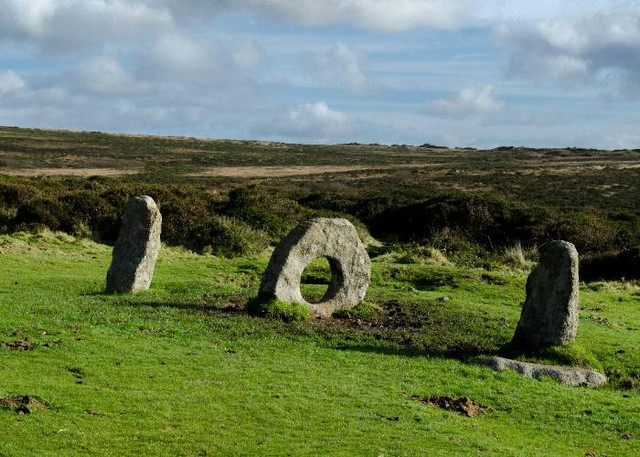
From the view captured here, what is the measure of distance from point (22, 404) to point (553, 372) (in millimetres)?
12004

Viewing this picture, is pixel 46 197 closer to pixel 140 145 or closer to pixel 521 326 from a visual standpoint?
pixel 521 326

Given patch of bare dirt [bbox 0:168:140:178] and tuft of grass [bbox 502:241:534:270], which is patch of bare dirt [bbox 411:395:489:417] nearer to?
tuft of grass [bbox 502:241:534:270]

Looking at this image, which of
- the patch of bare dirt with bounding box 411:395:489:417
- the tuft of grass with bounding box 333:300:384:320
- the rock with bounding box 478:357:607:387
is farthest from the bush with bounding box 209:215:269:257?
the patch of bare dirt with bounding box 411:395:489:417

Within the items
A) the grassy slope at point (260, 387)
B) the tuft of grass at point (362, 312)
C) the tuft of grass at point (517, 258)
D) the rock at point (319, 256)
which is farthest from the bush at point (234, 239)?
the tuft of grass at point (362, 312)

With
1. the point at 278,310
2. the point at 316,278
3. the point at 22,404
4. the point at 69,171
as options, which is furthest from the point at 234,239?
the point at 69,171

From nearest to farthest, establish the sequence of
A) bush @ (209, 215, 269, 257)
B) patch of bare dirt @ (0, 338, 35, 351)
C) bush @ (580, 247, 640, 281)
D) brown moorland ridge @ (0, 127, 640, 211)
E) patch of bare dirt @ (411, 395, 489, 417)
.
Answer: patch of bare dirt @ (411, 395, 489, 417) → patch of bare dirt @ (0, 338, 35, 351) → bush @ (580, 247, 640, 281) → bush @ (209, 215, 269, 257) → brown moorland ridge @ (0, 127, 640, 211)

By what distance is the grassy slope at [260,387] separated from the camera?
12578 mm

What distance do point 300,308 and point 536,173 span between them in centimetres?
→ 9135

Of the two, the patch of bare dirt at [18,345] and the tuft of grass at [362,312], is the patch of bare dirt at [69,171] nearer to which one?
the tuft of grass at [362,312]

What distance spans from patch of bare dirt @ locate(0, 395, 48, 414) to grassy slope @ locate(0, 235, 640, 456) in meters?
0.18

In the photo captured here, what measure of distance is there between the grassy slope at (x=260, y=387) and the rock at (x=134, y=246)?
3.18ft

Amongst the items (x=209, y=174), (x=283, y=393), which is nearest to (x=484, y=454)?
(x=283, y=393)

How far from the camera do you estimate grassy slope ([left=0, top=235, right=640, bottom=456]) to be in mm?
12578

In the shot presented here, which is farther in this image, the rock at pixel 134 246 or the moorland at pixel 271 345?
the rock at pixel 134 246
